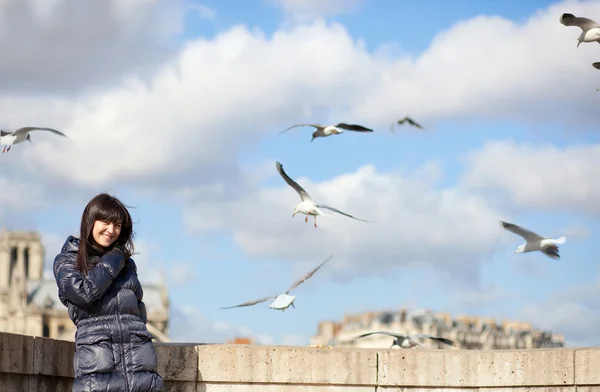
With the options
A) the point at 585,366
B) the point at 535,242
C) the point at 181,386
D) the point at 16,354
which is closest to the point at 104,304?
the point at 16,354

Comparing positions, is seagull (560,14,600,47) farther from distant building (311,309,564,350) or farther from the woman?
distant building (311,309,564,350)

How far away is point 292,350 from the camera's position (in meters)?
10.3

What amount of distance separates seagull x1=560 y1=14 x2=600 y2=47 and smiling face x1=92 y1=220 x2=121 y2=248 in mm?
9294

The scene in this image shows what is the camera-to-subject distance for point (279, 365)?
10.3 m

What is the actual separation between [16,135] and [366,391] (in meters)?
8.90

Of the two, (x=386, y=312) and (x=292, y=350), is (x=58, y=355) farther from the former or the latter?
(x=386, y=312)

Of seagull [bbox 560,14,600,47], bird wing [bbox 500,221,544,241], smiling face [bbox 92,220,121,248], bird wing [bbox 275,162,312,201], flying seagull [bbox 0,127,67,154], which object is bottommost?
smiling face [bbox 92,220,121,248]

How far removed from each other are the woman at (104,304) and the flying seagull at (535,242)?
10374 millimetres

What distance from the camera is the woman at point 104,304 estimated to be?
793 centimetres

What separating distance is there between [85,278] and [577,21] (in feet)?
32.4

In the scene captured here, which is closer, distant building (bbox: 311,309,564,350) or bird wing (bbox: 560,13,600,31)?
bird wing (bbox: 560,13,600,31)

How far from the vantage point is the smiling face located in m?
8.12

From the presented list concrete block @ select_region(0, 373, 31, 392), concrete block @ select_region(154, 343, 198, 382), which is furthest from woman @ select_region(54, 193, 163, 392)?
concrete block @ select_region(154, 343, 198, 382)

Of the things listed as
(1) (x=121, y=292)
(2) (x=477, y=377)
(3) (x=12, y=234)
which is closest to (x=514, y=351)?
(2) (x=477, y=377)
